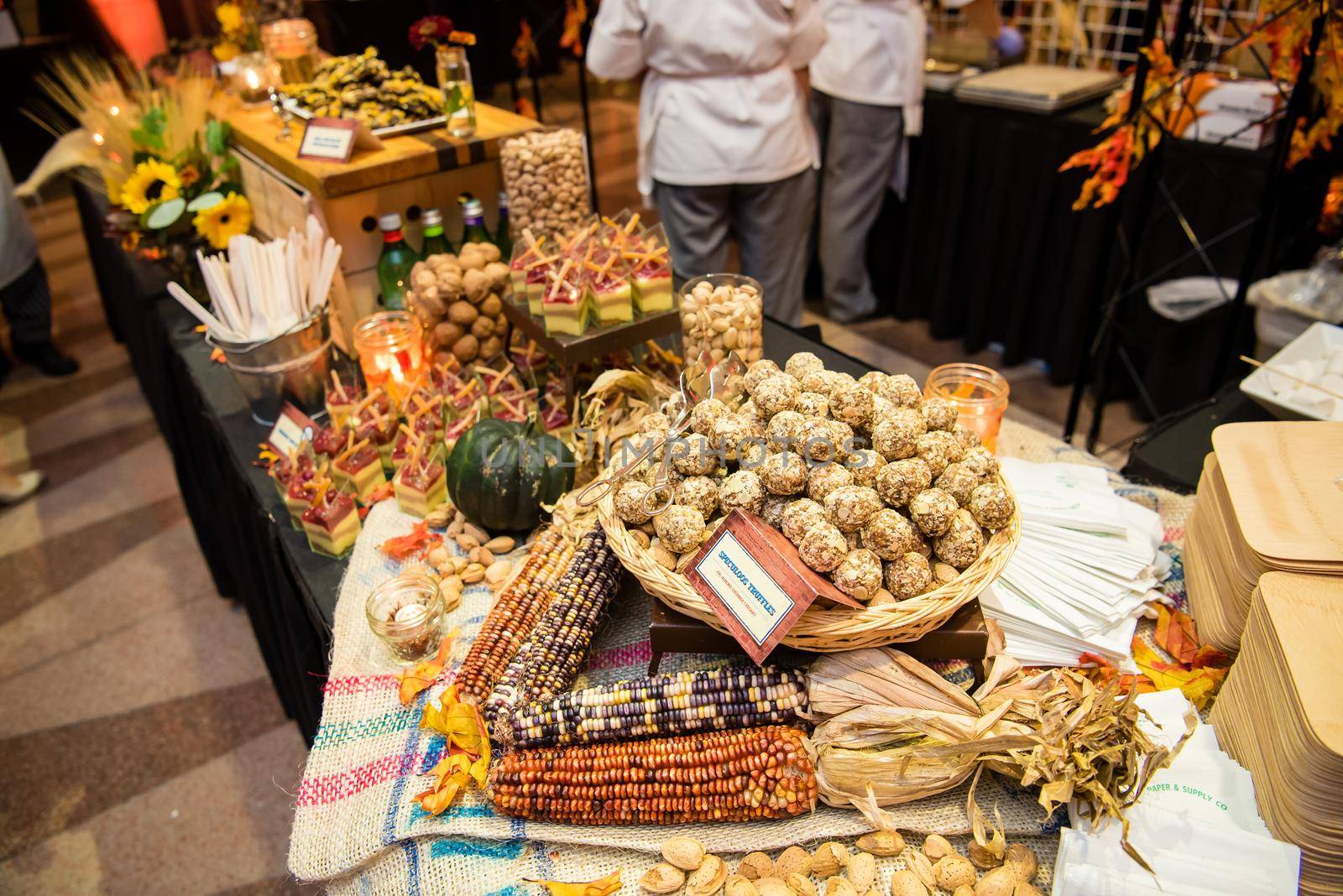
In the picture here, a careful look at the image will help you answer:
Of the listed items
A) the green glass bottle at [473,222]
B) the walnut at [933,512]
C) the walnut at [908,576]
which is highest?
the green glass bottle at [473,222]

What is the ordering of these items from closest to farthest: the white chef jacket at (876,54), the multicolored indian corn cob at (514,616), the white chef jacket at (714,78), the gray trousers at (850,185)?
1. the multicolored indian corn cob at (514,616)
2. the white chef jacket at (714,78)
3. the white chef jacket at (876,54)
4. the gray trousers at (850,185)

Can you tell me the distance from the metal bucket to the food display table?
1.00 ft

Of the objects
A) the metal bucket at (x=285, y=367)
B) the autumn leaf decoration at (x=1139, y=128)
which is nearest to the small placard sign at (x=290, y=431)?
the metal bucket at (x=285, y=367)

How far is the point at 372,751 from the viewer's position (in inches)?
44.9

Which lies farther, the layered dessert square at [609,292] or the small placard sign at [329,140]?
the small placard sign at [329,140]

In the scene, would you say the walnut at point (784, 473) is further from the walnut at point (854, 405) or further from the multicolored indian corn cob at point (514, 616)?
the multicolored indian corn cob at point (514, 616)

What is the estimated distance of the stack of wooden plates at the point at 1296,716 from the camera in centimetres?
84

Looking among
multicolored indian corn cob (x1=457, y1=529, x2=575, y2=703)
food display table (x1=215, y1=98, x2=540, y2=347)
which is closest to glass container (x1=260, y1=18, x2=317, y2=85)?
food display table (x1=215, y1=98, x2=540, y2=347)

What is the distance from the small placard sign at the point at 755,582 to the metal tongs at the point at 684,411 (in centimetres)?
11

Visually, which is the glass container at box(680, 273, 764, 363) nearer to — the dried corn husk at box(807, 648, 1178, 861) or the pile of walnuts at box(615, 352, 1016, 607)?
the pile of walnuts at box(615, 352, 1016, 607)

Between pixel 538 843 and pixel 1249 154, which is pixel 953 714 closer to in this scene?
pixel 538 843

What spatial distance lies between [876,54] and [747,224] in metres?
A: 1.02

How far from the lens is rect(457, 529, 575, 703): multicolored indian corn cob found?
1.16 metres

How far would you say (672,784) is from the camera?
1.02 m
